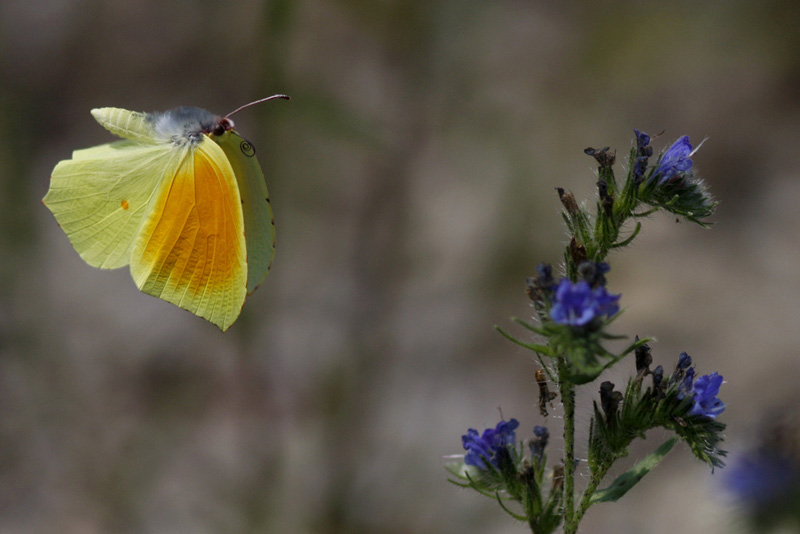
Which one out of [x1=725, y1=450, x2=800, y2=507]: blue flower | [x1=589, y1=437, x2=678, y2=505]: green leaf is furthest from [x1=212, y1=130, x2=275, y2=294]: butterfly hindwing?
[x1=725, y1=450, x2=800, y2=507]: blue flower

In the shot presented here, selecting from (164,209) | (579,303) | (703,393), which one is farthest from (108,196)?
(703,393)

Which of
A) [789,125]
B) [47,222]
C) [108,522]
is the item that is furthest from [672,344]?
[47,222]

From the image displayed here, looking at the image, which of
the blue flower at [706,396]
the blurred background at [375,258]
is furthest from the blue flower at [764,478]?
the blurred background at [375,258]

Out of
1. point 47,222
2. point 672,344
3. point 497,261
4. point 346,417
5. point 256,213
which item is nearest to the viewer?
point 256,213

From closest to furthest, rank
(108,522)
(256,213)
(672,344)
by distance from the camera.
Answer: (256,213) < (108,522) < (672,344)

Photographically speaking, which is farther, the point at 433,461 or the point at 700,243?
the point at 700,243

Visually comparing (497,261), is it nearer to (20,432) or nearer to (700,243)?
(700,243)

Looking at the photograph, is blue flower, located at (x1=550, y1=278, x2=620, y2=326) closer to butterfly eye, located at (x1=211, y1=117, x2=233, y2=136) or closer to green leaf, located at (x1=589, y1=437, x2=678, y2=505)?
green leaf, located at (x1=589, y1=437, x2=678, y2=505)
